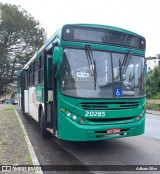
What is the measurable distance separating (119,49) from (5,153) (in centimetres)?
403

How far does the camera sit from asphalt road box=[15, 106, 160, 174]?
20.1ft

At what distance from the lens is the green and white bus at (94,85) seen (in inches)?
247

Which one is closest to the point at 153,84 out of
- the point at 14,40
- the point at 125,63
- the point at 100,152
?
the point at 125,63

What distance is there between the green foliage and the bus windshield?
755 inches

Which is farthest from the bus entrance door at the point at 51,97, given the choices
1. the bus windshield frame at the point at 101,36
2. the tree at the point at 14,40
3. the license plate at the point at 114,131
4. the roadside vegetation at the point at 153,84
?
the tree at the point at 14,40

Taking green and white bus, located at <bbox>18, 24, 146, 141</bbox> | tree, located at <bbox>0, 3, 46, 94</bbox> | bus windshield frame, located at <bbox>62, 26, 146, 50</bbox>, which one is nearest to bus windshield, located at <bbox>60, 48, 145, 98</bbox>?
green and white bus, located at <bbox>18, 24, 146, 141</bbox>

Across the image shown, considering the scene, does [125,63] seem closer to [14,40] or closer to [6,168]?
[6,168]

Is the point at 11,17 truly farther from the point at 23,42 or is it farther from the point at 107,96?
the point at 107,96

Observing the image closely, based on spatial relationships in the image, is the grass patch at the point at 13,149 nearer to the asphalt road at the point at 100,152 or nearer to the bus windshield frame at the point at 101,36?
the asphalt road at the point at 100,152

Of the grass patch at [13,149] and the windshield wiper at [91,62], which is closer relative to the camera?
the grass patch at [13,149]

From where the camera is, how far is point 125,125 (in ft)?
21.8

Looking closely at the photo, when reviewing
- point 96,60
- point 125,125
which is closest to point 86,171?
point 125,125

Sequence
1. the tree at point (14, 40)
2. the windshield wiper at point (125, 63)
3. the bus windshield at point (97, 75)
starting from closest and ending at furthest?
1. the bus windshield at point (97, 75)
2. the windshield wiper at point (125, 63)
3. the tree at point (14, 40)

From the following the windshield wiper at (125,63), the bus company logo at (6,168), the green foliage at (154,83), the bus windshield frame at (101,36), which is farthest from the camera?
the green foliage at (154,83)
